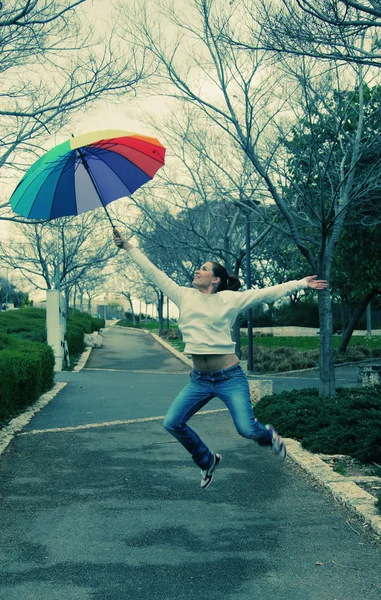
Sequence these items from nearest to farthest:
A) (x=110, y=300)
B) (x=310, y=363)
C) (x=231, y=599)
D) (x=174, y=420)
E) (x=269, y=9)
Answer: (x=231, y=599), (x=174, y=420), (x=269, y=9), (x=310, y=363), (x=110, y=300)

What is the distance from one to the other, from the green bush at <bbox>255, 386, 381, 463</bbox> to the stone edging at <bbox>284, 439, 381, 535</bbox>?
327 millimetres

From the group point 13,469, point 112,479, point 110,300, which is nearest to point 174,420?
point 112,479

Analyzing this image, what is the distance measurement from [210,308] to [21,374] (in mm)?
7519

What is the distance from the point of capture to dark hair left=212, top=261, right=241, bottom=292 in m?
5.66

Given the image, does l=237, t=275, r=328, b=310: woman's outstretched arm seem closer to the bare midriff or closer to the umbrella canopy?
the bare midriff

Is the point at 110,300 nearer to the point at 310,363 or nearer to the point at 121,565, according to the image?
the point at 310,363

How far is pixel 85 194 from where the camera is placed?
6.78 metres

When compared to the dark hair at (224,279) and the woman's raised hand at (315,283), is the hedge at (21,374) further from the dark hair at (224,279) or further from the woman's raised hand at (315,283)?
the woman's raised hand at (315,283)

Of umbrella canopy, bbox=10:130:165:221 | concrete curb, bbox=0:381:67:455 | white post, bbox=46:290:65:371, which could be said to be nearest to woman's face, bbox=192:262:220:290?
umbrella canopy, bbox=10:130:165:221

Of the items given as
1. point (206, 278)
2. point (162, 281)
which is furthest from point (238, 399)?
point (162, 281)

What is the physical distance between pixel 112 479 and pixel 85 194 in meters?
2.71

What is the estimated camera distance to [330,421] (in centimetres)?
876

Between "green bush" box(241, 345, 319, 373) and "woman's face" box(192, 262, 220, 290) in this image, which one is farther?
"green bush" box(241, 345, 319, 373)

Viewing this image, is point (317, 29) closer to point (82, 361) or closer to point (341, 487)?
point (341, 487)
